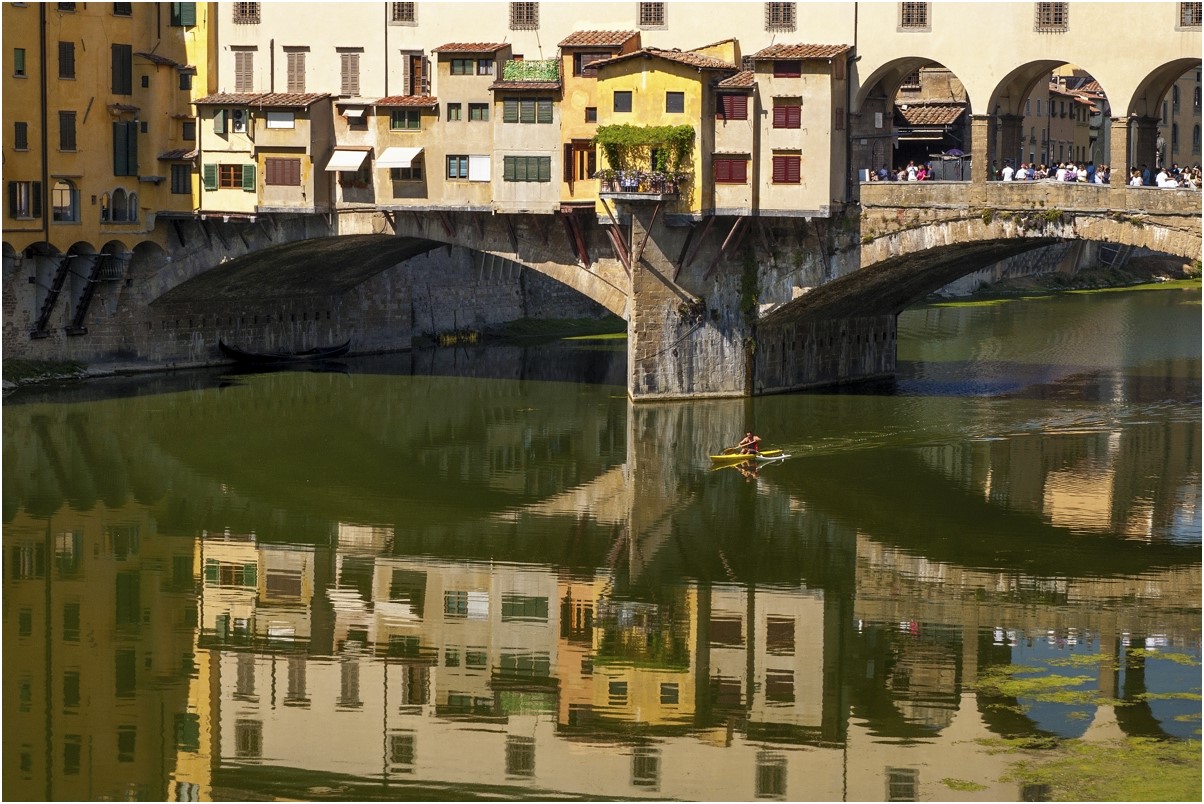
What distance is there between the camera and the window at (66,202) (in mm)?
68625

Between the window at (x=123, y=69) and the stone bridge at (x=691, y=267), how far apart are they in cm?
503

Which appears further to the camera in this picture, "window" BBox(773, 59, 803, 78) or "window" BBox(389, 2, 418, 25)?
"window" BBox(389, 2, 418, 25)

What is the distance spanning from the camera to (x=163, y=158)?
69875 millimetres

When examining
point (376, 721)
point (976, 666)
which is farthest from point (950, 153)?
point (376, 721)

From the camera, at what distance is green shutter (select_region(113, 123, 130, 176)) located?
227 ft

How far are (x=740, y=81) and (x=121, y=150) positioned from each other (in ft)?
71.0

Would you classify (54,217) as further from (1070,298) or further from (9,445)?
(1070,298)

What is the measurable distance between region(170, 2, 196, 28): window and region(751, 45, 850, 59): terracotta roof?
63.6 ft

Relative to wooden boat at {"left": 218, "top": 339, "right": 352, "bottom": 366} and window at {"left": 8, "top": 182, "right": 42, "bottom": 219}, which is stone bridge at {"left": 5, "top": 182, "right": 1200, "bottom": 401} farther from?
window at {"left": 8, "top": 182, "right": 42, "bottom": 219}

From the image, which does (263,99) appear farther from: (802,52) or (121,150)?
(802,52)

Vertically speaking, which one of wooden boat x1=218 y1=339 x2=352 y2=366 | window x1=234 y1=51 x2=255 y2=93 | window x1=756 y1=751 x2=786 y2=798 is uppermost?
window x1=234 y1=51 x2=255 y2=93

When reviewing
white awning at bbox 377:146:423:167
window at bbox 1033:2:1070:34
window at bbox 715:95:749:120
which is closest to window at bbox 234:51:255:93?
white awning at bbox 377:146:423:167

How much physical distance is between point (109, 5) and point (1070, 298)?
5372 cm

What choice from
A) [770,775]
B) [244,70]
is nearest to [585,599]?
[770,775]
